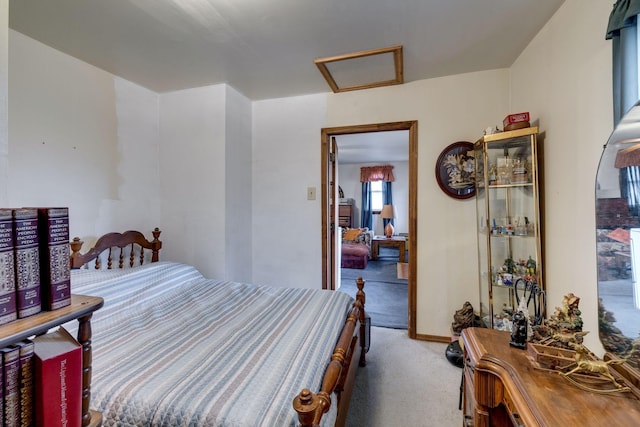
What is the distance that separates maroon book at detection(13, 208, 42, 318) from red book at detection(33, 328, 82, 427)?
0.31 feet

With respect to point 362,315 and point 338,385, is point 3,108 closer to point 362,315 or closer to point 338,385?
point 338,385

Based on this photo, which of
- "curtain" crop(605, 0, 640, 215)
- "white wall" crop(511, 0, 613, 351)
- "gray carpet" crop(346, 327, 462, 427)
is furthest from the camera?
"gray carpet" crop(346, 327, 462, 427)

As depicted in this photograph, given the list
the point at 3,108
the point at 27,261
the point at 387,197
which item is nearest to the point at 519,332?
the point at 27,261

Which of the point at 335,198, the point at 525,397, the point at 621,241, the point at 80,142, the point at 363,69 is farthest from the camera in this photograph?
the point at 335,198

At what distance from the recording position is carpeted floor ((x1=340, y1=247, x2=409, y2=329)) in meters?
3.10

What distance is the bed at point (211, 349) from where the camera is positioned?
91 cm

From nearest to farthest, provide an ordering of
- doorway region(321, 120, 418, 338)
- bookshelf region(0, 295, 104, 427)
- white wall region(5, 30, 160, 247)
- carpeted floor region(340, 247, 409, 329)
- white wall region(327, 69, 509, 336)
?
1. bookshelf region(0, 295, 104, 427)
2. white wall region(5, 30, 160, 247)
3. white wall region(327, 69, 509, 336)
4. doorway region(321, 120, 418, 338)
5. carpeted floor region(340, 247, 409, 329)

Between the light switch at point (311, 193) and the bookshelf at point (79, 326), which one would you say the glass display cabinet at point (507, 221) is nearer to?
the light switch at point (311, 193)

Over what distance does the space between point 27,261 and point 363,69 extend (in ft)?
7.80

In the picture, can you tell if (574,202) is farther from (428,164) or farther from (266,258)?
(266,258)

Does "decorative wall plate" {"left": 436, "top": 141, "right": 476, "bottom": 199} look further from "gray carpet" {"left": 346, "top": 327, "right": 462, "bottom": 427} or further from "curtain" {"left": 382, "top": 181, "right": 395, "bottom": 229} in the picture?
"curtain" {"left": 382, "top": 181, "right": 395, "bottom": 229}

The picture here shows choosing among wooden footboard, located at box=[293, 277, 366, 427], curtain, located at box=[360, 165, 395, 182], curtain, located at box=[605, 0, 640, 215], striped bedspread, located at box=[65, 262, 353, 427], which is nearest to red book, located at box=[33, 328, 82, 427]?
striped bedspread, located at box=[65, 262, 353, 427]

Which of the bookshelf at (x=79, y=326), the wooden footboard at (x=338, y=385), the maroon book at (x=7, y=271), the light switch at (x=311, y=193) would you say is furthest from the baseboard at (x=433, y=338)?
the maroon book at (x=7, y=271)

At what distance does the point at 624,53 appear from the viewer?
110cm
